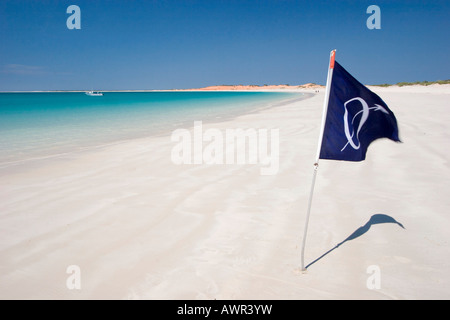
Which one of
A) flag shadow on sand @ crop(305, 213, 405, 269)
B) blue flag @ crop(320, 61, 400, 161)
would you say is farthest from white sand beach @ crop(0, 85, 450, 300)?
blue flag @ crop(320, 61, 400, 161)

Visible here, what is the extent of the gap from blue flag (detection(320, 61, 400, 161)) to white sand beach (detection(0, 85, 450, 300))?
108cm

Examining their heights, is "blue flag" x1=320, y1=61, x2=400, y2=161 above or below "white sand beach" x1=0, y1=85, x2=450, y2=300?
above

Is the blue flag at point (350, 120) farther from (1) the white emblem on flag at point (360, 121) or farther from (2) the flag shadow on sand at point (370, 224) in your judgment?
(2) the flag shadow on sand at point (370, 224)

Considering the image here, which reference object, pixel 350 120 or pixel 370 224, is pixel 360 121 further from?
pixel 370 224

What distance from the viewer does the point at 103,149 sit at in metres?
8.32

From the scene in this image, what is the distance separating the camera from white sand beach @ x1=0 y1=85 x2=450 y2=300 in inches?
96.7

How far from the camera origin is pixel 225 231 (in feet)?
11.0

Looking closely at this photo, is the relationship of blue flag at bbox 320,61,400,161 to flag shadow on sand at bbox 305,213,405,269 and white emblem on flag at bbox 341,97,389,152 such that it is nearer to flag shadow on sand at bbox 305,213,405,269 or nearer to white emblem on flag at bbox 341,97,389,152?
white emblem on flag at bbox 341,97,389,152

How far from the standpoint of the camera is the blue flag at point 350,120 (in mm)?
2596

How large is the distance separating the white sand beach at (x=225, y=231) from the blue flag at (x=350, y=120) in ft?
3.55

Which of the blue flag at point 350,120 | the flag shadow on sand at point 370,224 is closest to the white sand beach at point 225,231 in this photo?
the flag shadow on sand at point 370,224

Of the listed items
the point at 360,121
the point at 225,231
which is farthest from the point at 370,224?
the point at 225,231

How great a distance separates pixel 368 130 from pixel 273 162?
3.45 metres
